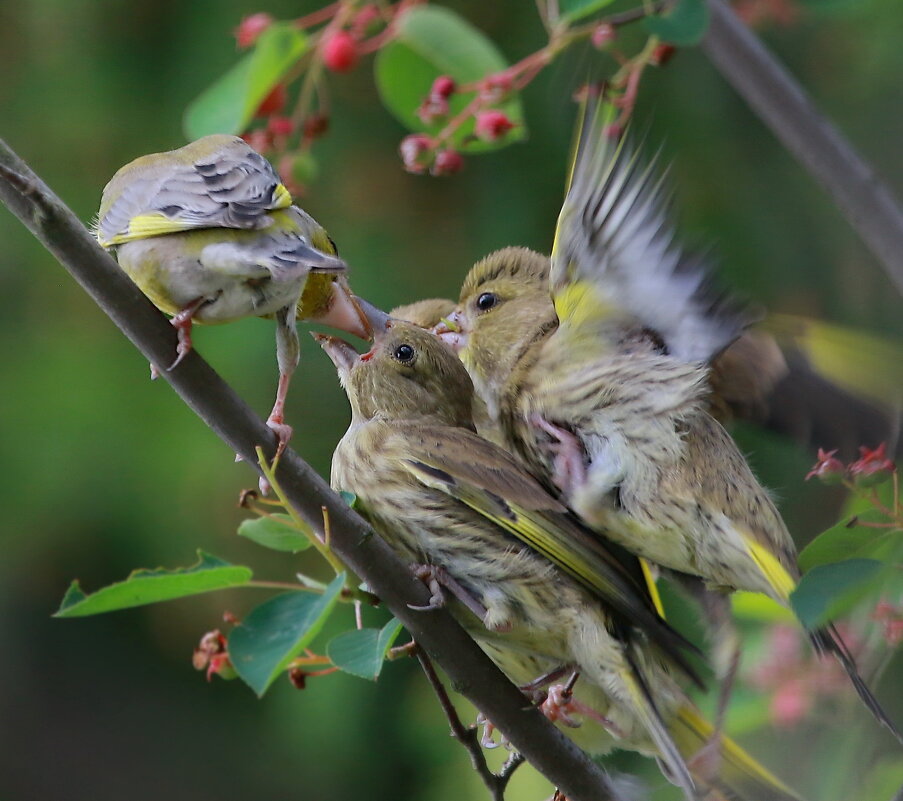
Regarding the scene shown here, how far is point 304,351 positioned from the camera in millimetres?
4789

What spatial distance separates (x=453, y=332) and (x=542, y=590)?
0.92 m

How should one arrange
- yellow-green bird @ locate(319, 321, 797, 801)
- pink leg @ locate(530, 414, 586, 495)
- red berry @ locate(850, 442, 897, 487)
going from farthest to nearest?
pink leg @ locate(530, 414, 586, 495), yellow-green bird @ locate(319, 321, 797, 801), red berry @ locate(850, 442, 897, 487)

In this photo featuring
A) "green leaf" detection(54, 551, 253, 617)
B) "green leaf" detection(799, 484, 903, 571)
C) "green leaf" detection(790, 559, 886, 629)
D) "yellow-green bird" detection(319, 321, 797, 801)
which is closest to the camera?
"green leaf" detection(790, 559, 886, 629)

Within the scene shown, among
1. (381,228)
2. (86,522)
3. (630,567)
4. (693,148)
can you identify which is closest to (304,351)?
(381,228)

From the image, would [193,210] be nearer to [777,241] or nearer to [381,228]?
[381,228]

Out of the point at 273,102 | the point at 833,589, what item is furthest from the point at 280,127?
the point at 833,589

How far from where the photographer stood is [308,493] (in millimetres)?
2141

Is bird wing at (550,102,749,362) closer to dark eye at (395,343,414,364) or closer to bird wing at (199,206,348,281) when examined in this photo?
dark eye at (395,343,414,364)

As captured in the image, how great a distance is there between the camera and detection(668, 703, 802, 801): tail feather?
2.72 metres

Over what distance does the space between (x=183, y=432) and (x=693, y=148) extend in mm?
2272

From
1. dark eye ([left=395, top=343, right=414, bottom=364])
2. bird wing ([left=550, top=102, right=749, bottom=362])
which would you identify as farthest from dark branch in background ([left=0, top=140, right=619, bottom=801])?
dark eye ([left=395, top=343, right=414, bottom=364])

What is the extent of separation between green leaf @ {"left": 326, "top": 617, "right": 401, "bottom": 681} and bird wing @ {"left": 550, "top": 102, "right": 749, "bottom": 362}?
2.84 ft

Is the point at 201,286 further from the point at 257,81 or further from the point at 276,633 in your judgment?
the point at 257,81

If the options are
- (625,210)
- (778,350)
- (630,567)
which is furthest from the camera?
(778,350)
